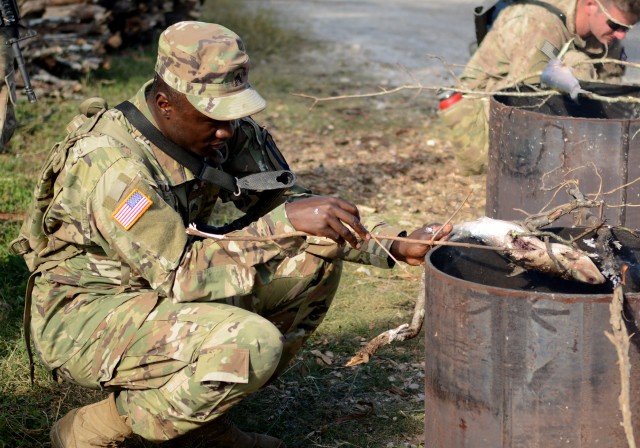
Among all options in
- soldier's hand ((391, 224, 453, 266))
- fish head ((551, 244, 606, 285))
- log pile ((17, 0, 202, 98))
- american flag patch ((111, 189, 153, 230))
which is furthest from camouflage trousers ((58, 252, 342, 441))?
log pile ((17, 0, 202, 98))

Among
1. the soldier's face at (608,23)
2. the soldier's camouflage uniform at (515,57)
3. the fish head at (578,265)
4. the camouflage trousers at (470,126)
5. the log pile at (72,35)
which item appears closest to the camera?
the fish head at (578,265)

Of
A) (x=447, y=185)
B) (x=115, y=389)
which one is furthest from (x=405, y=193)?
(x=115, y=389)

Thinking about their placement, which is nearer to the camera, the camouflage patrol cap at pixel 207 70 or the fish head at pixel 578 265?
the fish head at pixel 578 265

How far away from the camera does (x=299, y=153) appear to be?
7.16 metres

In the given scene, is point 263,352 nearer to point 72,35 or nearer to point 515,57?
point 515,57

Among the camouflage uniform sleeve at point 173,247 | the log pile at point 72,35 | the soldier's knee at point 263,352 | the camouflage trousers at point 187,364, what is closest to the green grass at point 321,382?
the camouflage trousers at point 187,364

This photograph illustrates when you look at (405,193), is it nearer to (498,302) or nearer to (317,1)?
(498,302)

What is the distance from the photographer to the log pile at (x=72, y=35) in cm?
814

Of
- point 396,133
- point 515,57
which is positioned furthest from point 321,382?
point 396,133

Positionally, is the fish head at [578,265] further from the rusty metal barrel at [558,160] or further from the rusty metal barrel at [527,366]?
the rusty metal barrel at [558,160]

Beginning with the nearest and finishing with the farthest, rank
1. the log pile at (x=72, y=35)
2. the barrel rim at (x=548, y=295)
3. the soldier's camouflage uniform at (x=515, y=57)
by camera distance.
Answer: the barrel rim at (x=548, y=295) → the soldier's camouflage uniform at (x=515, y=57) → the log pile at (x=72, y=35)

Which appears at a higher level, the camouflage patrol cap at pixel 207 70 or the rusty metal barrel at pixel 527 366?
the camouflage patrol cap at pixel 207 70

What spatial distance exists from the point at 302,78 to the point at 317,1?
5.05m

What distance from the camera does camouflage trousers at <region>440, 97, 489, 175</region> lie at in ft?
19.6
